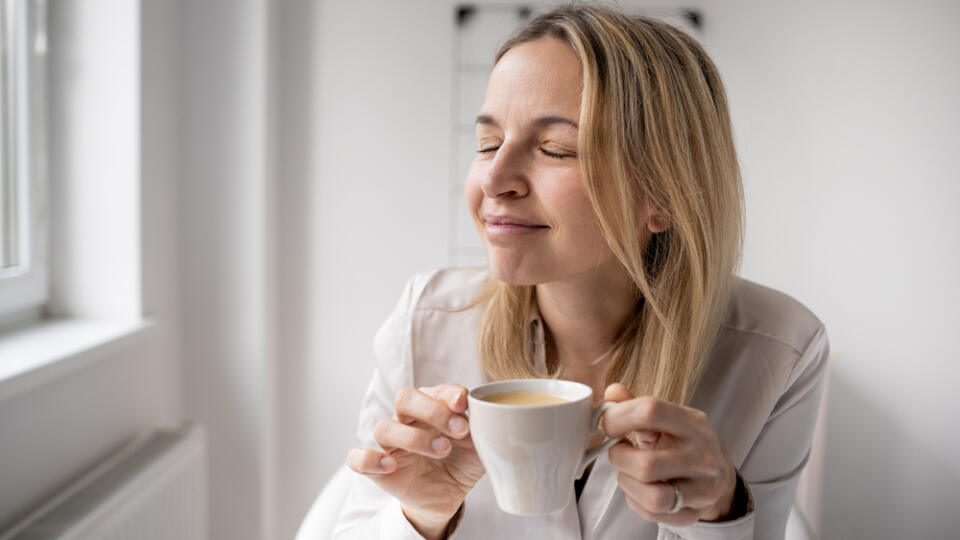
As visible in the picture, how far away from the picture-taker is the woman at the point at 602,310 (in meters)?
0.85

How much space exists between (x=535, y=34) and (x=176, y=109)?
1263 millimetres

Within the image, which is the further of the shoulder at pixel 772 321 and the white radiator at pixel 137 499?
the white radiator at pixel 137 499

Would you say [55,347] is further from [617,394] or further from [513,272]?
[617,394]

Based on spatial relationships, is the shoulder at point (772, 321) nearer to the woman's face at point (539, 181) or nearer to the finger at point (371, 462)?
the woman's face at point (539, 181)

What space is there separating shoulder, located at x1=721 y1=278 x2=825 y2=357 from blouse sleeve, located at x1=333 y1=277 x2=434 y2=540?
0.51 m

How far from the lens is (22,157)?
1.60m

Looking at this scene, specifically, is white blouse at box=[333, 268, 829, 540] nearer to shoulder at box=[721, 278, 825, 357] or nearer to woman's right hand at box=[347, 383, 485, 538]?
shoulder at box=[721, 278, 825, 357]

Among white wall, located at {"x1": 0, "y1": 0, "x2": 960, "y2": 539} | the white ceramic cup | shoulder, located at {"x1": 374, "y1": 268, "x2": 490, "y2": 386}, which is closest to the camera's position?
the white ceramic cup

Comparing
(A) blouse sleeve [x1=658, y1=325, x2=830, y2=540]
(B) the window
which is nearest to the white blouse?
(A) blouse sleeve [x1=658, y1=325, x2=830, y2=540]

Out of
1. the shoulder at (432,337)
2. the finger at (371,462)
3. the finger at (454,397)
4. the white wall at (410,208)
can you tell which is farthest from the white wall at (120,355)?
the finger at (454,397)

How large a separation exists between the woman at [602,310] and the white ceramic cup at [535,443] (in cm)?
8

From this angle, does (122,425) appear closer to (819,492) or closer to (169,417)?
(169,417)

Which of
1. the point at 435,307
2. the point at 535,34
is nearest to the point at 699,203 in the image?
the point at 535,34

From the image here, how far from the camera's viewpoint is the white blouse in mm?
1086
